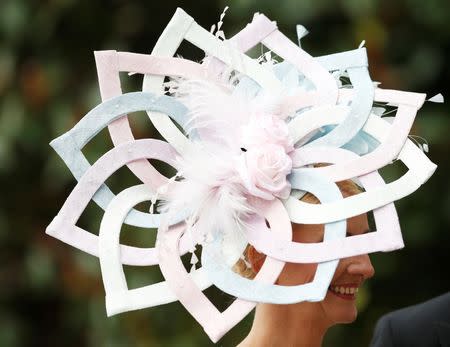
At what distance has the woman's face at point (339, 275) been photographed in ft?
3.89

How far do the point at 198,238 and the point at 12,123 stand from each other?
4.24 ft

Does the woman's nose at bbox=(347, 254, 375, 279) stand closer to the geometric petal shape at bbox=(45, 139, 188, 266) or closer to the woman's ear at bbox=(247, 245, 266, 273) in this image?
the woman's ear at bbox=(247, 245, 266, 273)

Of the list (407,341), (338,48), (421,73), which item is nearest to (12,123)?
(338,48)

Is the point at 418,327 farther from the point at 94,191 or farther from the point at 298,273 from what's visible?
the point at 94,191

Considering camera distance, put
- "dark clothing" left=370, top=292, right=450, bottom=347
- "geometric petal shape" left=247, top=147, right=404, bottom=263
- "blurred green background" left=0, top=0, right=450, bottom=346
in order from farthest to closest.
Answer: "blurred green background" left=0, top=0, right=450, bottom=346 < "dark clothing" left=370, top=292, right=450, bottom=347 < "geometric petal shape" left=247, top=147, right=404, bottom=263

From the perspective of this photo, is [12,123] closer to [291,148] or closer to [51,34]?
[51,34]

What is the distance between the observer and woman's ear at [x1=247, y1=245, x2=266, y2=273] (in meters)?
1.20

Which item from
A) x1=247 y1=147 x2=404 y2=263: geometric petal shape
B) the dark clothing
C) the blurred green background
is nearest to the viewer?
x1=247 y1=147 x2=404 y2=263: geometric petal shape

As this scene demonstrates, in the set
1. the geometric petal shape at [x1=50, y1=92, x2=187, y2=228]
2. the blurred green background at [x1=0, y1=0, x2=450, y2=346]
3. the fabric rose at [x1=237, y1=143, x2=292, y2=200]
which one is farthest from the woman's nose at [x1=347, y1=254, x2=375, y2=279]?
the blurred green background at [x1=0, y1=0, x2=450, y2=346]

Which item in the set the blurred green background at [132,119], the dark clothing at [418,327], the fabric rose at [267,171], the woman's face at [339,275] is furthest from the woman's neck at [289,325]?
the blurred green background at [132,119]

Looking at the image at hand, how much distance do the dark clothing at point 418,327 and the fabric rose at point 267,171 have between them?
344mm

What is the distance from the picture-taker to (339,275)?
120 cm

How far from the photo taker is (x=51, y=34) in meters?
2.48

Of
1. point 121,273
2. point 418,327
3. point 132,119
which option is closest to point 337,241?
point 121,273
